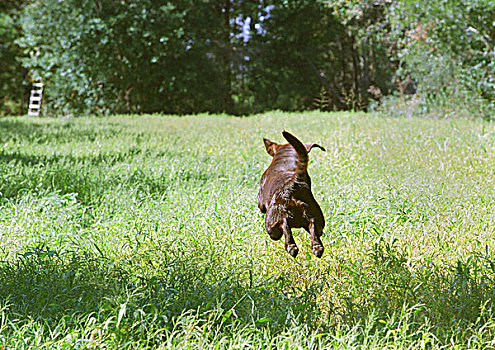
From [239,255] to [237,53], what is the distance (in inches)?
544

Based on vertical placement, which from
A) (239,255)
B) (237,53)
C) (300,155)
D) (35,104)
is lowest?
(239,255)

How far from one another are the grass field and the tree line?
17.9 ft

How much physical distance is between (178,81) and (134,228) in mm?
11921

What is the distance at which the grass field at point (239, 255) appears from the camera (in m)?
2.44

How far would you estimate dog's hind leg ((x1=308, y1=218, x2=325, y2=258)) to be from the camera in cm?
274

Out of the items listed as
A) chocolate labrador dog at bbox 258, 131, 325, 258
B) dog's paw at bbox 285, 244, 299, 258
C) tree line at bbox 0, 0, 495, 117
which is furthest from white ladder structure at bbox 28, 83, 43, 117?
dog's paw at bbox 285, 244, 299, 258

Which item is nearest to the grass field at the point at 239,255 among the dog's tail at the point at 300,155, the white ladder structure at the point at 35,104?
the dog's tail at the point at 300,155

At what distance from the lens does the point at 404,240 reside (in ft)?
12.0

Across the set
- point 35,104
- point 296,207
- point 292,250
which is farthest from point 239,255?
point 35,104

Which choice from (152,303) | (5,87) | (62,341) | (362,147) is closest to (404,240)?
(152,303)

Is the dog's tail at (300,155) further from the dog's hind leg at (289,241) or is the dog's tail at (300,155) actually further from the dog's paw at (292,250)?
the dog's paw at (292,250)

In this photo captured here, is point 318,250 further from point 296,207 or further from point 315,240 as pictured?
point 296,207

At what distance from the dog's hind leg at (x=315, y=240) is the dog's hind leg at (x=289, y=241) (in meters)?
0.11

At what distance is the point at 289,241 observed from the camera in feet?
9.24
